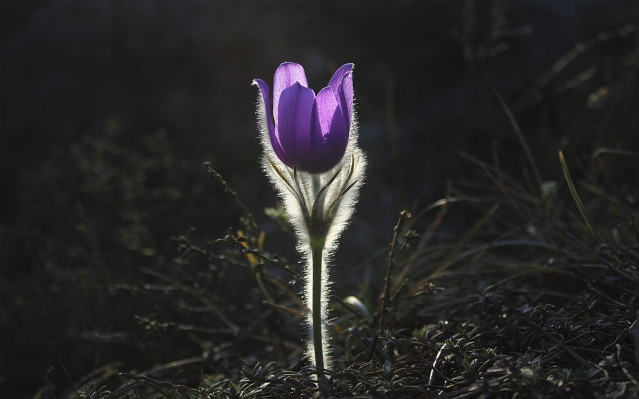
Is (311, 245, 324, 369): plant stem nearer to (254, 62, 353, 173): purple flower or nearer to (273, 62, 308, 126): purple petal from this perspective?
(254, 62, 353, 173): purple flower

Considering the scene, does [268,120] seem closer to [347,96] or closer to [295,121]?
[295,121]

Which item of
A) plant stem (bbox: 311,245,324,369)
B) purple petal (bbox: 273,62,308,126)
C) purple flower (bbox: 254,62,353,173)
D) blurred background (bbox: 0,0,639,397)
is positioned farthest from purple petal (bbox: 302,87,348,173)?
blurred background (bbox: 0,0,639,397)

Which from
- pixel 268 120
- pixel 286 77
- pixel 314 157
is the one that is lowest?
pixel 314 157

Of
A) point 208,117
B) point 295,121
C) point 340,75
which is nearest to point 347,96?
point 340,75

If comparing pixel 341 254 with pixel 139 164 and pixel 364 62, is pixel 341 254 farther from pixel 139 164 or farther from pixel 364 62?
pixel 364 62

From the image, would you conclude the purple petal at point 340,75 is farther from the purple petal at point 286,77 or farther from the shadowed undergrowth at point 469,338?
the shadowed undergrowth at point 469,338
